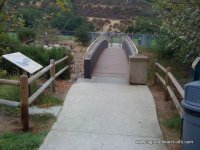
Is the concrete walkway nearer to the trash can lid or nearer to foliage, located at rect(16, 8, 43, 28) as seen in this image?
the trash can lid

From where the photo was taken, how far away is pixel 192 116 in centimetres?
554

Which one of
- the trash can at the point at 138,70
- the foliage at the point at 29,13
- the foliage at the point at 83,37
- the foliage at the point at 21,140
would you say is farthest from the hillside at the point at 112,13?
the foliage at the point at 21,140

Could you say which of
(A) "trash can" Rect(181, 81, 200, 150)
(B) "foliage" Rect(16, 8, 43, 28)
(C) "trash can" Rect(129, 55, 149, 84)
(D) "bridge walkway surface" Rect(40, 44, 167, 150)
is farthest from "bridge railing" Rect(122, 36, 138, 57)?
(A) "trash can" Rect(181, 81, 200, 150)

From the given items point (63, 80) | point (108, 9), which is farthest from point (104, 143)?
point (108, 9)

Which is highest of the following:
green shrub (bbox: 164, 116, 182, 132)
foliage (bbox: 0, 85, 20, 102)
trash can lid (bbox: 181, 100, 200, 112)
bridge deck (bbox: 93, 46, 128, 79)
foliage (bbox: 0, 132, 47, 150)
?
trash can lid (bbox: 181, 100, 200, 112)

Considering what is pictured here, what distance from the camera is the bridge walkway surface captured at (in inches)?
273

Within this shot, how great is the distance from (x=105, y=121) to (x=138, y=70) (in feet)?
17.3

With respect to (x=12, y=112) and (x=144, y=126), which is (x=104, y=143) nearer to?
(x=144, y=126)

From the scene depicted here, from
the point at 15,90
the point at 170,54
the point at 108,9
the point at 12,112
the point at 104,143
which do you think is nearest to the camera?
the point at 104,143

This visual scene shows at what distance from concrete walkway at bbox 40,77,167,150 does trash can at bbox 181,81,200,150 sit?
1.27 m

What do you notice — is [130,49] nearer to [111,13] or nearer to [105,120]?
[105,120]

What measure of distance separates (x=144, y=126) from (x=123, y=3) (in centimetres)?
7179

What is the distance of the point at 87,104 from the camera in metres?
9.69

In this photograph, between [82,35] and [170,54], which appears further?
[82,35]
